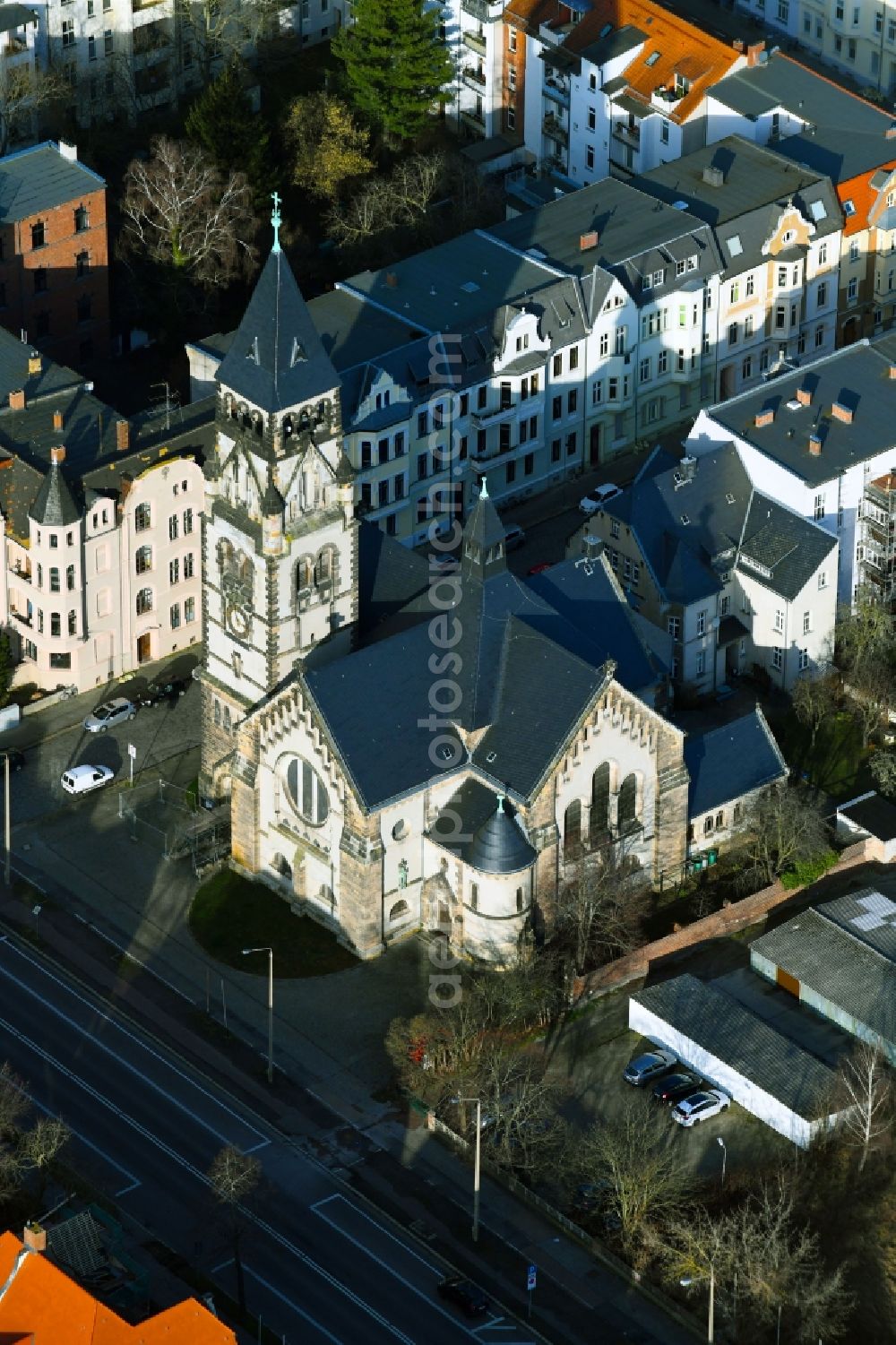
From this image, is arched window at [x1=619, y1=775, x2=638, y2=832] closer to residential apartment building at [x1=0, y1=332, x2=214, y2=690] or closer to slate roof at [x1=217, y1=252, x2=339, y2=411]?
slate roof at [x1=217, y1=252, x2=339, y2=411]

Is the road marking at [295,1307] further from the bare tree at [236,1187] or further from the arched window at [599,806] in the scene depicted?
the arched window at [599,806]

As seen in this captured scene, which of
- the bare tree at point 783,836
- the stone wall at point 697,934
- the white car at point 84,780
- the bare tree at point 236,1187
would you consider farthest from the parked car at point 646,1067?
the white car at point 84,780

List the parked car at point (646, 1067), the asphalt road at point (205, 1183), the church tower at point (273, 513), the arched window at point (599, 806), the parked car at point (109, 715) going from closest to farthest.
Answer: the asphalt road at point (205, 1183)
the church tower at point (273, 513)
the parked car at point (646, 1067)
the arched window at point (599, 806)
the parked car at point (109, 715)

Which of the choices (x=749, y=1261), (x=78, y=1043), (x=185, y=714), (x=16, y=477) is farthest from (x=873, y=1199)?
(x=16, y=477)

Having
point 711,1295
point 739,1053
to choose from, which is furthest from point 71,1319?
point 739,1053

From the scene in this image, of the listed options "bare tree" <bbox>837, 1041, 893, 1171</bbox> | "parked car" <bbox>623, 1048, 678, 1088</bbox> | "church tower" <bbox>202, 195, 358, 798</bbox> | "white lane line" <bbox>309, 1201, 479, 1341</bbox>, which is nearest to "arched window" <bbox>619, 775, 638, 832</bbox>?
"parked car" <bbox>623, 1048, 678, 1088</bbox>

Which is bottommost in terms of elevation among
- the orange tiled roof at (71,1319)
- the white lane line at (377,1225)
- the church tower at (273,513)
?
the white lane line at (377,1225)

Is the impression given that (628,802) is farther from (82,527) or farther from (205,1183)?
(82,527)
